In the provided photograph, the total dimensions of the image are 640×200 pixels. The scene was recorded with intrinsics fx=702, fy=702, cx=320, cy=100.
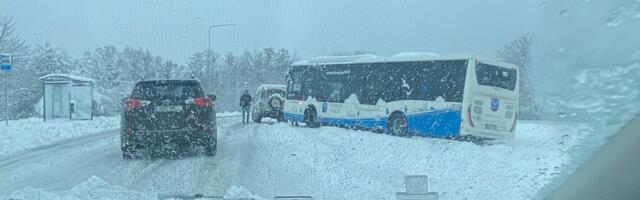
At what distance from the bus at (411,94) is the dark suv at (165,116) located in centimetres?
695

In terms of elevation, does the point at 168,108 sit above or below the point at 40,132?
above

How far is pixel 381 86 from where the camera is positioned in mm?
20531

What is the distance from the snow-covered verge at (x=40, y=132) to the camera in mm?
17469

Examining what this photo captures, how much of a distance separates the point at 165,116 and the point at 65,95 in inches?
543

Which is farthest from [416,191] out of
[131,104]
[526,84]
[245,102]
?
[245,102]

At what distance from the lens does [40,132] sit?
22.2 m

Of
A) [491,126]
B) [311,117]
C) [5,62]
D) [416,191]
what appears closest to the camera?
[416,191]

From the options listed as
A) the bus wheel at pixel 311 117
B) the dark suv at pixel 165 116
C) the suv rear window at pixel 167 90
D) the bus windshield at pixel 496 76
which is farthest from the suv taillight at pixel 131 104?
the bus wheel at pixel 311 117

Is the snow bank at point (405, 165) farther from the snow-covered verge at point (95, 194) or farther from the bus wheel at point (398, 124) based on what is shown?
the bus wheel at point (398, 124)

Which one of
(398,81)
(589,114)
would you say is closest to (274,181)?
(589,114)

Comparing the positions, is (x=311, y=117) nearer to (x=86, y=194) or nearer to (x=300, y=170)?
(x=300, y=170)

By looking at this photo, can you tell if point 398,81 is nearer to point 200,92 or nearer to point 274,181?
point 200,92

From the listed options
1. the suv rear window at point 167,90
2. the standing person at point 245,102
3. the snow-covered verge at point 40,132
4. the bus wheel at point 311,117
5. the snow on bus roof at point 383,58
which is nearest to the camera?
the suv rear window at point 167,90

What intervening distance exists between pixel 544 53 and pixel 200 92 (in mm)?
9772
